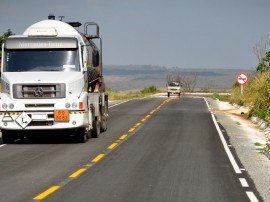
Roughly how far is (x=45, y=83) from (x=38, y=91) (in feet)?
1.05

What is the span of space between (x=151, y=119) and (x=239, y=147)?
12.0 metres

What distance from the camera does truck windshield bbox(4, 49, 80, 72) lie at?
62.4 feet

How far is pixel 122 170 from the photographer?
45.3 feet

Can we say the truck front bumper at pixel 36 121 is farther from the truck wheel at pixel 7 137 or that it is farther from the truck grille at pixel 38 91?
the truck wheel at pixel 7 137

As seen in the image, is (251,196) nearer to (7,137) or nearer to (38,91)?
(38,91)

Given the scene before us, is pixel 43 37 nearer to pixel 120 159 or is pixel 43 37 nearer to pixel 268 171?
pixel 120 159

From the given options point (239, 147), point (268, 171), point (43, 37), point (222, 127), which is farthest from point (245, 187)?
point (222, 127)

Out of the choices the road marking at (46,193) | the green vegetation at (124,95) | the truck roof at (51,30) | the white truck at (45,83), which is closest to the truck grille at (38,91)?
the white truck at (45,83)

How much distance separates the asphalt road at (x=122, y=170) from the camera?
1097 centimetres

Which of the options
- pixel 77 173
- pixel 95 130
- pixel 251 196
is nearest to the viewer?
pixel 251 196

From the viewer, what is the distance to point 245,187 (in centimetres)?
1188

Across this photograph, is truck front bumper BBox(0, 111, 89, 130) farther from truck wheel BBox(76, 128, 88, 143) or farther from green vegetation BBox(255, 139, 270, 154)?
green vegetation BBox(255, 139, 270, 154)

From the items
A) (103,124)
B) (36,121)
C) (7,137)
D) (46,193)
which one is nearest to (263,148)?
(36,121)

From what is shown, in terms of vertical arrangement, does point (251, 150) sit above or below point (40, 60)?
below
